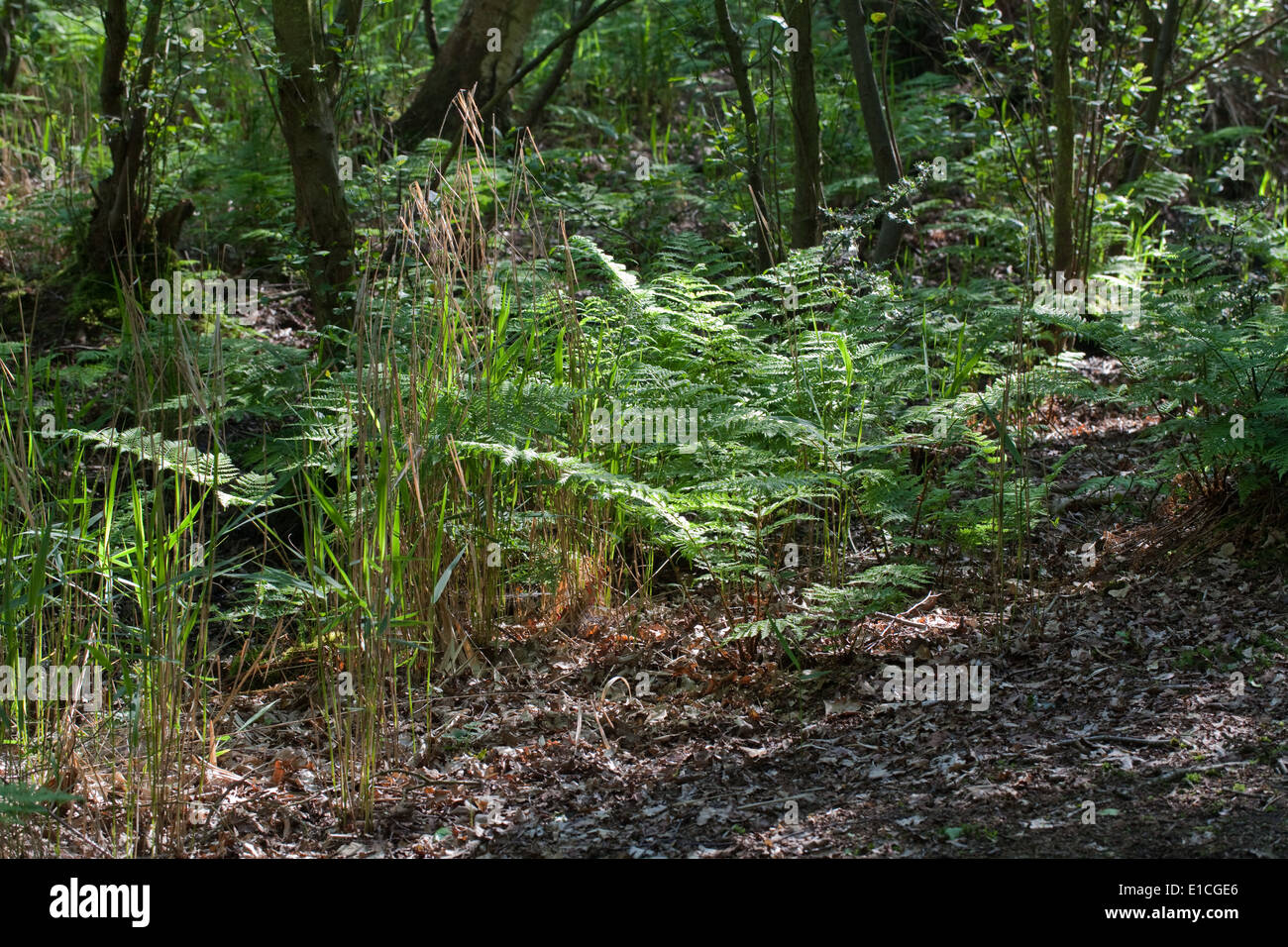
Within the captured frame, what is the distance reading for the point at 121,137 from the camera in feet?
17.4

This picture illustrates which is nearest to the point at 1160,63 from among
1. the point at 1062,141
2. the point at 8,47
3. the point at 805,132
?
the point at 1062,141

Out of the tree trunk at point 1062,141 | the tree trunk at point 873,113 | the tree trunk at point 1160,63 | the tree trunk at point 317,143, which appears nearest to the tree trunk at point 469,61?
the tree trunk at point 317,143

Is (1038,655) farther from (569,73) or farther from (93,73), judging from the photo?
(93,73)

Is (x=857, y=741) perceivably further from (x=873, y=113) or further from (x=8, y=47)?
(x=8, y=47)

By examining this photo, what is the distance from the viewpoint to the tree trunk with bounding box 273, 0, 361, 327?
4453 millimetres

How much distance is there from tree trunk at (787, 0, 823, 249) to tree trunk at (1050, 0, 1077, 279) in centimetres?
116

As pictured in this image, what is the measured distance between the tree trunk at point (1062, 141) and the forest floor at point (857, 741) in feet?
7.26

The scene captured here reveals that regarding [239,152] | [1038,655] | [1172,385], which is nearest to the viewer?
[1038,655]

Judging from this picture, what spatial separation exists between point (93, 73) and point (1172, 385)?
7231mm

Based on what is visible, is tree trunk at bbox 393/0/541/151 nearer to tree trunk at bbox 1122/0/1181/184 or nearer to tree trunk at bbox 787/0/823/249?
tree trunk at bbox 787/0/823/249

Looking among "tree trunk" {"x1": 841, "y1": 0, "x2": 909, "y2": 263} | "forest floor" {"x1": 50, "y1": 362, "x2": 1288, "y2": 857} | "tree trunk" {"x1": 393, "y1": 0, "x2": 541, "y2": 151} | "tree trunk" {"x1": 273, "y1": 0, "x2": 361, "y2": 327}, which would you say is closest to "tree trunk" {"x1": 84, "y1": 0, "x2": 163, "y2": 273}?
"tree trunk" {"x1": 273, "y1": 0, "x2": 361, "y2": 327}

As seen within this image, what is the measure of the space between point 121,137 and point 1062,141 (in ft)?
14.9

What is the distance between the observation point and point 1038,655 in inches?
119
